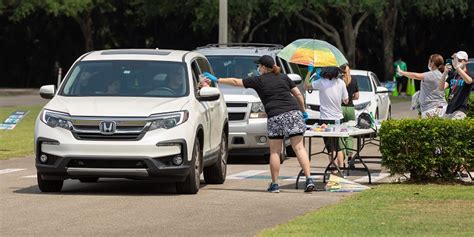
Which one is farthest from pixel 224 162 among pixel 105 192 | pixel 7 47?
pixel 7 47

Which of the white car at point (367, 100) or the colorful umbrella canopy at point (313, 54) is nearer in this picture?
the colorful umbrella canopy at point (313, 54)

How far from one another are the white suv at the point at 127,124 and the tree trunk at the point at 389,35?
40.8 m

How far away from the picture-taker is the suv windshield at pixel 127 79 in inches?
631

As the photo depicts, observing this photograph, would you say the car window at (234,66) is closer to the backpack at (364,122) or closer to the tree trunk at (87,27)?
the backpack at (364,122)

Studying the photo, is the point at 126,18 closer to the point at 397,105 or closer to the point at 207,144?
the point at 397,105

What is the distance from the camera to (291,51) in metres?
17.8

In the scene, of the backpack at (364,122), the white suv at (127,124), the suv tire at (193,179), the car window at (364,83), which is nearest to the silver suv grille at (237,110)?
the backpack at (364,122)

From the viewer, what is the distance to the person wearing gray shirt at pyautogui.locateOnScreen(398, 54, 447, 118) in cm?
1919

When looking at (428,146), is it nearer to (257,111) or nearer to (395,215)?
(395,215)

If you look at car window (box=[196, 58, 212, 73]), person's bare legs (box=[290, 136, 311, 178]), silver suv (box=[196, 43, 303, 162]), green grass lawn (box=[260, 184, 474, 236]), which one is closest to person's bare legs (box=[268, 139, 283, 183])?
person's bare legs (box=[290, 136, 311, 178])

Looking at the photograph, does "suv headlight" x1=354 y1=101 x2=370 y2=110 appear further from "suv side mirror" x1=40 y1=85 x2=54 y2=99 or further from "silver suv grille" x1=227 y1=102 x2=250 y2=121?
"suv side mirror" x1=40 y1=85 x2=54 y2=99

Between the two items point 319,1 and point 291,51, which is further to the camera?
point 319,1

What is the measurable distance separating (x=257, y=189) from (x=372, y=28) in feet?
A: 159

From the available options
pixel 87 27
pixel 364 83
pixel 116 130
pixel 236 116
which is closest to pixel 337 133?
pixel 116 130
